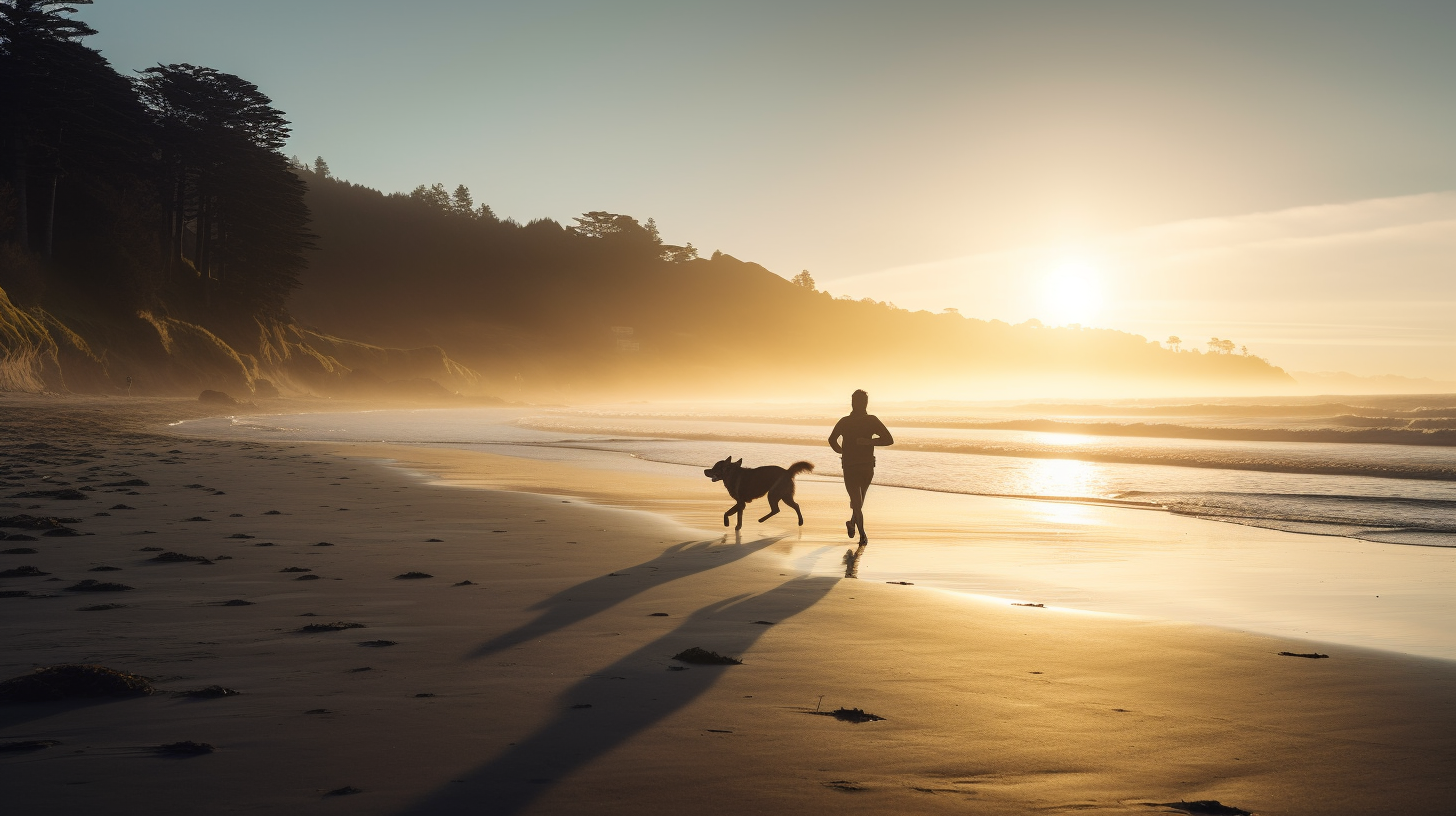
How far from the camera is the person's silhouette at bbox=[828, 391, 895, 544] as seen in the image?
10602 mm

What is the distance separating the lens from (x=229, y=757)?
3359mm

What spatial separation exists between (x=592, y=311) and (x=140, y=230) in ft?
351

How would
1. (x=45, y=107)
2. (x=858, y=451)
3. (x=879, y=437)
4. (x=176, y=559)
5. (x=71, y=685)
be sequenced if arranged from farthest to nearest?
(x=45, y=107) < (x=879, y=437) < (x=858, y=451) < (x=176, y=559) < (x=71, y=685)

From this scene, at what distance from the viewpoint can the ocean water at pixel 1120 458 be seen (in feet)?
45.1

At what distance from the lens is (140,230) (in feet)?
165

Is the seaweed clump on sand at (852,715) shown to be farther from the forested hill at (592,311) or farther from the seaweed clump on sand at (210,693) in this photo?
the forested hill at (592,311)

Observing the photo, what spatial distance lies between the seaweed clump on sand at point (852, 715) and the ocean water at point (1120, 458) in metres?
9.71

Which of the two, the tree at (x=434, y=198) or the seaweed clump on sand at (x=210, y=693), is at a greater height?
the tree at (x=434, y=198)

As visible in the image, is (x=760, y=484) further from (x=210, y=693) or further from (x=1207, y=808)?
(x=1207, y=808)

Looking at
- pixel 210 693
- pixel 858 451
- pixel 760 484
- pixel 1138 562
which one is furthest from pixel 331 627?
pixel 1138 562

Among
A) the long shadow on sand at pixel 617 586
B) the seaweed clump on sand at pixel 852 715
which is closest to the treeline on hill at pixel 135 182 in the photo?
the long shadow on sand at pixel 617 586

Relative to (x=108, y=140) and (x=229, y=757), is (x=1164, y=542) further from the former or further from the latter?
(x=108, y=140)

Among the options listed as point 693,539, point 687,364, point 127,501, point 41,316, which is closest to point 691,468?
point 693,539

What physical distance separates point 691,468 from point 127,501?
39.0 feet
